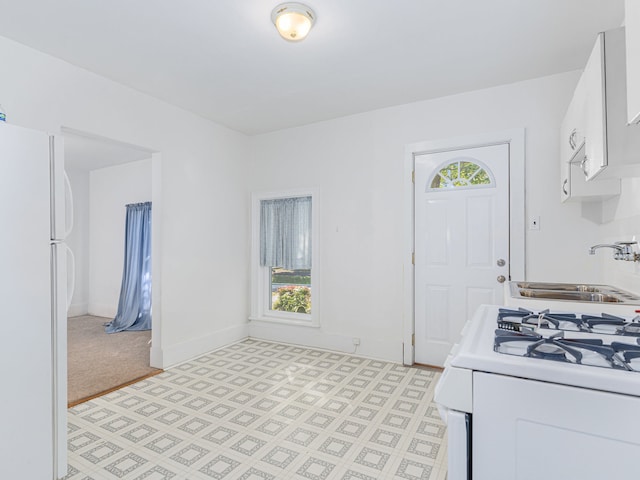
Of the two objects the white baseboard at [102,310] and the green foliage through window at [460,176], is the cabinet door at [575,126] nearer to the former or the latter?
the green foliage through window at [460,176]

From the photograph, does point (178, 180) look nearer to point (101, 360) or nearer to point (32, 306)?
point (101, 360)

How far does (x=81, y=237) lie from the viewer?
6113 mm

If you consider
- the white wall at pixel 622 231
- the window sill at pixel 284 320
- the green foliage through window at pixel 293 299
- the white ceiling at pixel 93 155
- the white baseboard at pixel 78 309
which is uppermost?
the white ceiling at pixel 93 155

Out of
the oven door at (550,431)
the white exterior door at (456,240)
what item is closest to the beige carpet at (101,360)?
the white exterior door at (456,240)

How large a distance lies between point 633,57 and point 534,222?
7.03 ft

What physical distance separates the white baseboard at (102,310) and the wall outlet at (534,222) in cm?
597

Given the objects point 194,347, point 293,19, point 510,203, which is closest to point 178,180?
point 194,347

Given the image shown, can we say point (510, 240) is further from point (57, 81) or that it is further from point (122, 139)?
point (57, 81)

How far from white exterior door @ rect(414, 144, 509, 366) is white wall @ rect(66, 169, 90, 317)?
5657 mm

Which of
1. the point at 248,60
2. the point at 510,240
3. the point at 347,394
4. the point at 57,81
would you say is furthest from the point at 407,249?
the point at 57,81

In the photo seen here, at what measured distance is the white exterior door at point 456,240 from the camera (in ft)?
10.2

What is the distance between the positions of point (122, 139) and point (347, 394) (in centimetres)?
284

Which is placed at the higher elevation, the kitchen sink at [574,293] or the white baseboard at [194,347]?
the kitchen sink at [574,293]

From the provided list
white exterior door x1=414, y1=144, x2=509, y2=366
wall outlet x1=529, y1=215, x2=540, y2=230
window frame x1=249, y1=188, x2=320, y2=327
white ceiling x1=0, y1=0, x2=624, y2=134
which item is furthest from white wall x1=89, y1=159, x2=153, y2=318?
wall outlet x1=529, y1=215, x2=540, y2=230
